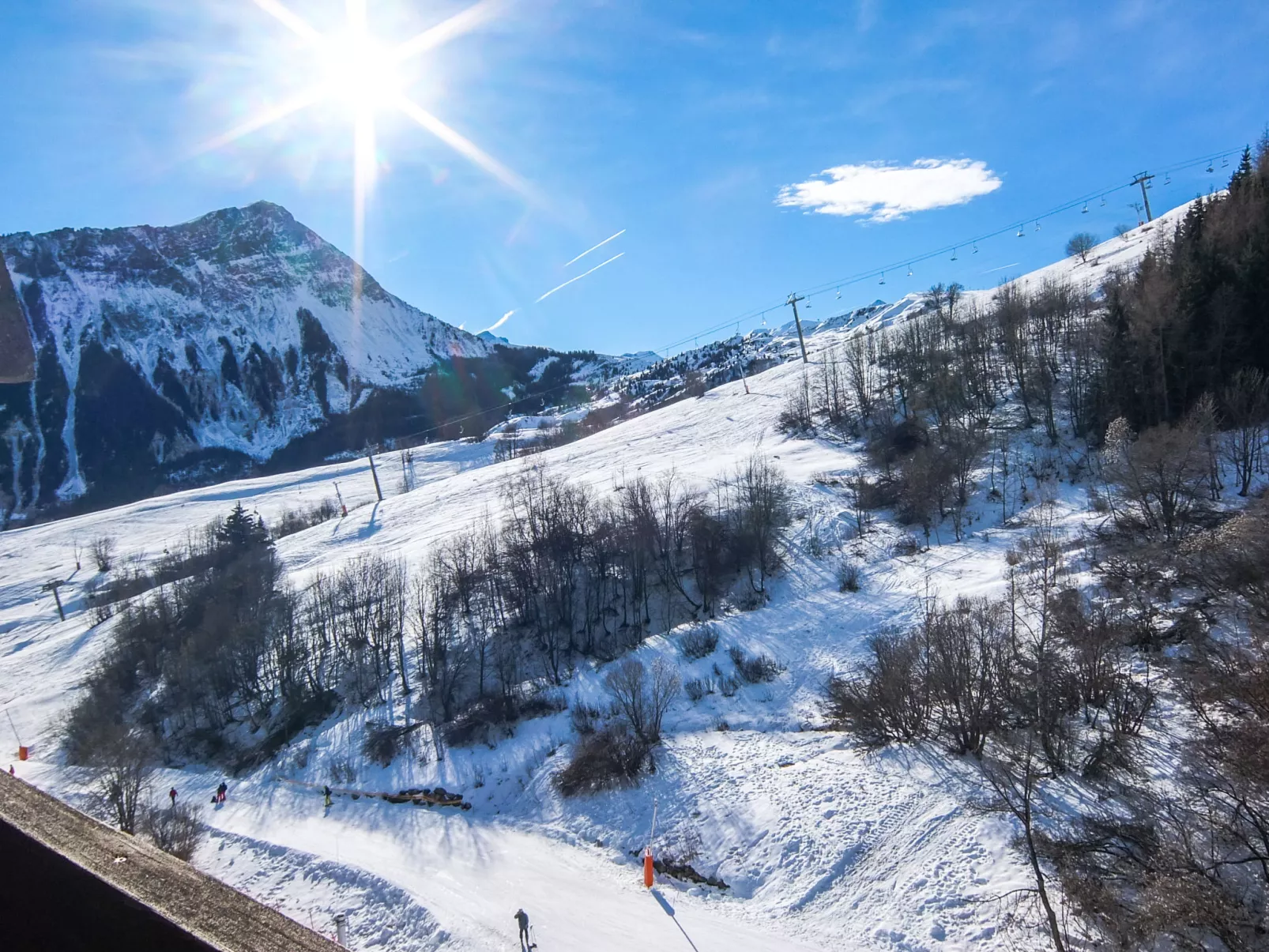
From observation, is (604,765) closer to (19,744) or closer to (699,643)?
(699,643)

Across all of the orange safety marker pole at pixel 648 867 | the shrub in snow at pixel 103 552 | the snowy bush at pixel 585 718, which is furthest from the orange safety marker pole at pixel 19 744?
the orange safety marker pole at pixel 648 867

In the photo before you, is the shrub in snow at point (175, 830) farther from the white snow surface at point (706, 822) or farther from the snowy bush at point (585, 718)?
the snowy bush at point (585, 718)

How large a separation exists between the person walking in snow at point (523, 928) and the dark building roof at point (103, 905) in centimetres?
1906

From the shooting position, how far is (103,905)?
3.95ft

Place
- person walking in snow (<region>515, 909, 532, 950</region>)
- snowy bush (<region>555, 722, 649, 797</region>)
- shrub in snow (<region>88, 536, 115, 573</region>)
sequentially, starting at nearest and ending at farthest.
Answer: person walking in snow (<region>515, 909, 532, 950</region>) → snowy bush (<region>555, 722, 649, 797</region>) → shrub in snow (<region>88, 536, 115, 573</region>)

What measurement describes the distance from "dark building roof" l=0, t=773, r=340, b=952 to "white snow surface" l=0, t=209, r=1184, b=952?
63.2 ft

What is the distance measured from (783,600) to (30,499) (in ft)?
736

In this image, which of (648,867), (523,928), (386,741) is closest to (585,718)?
(648,867)

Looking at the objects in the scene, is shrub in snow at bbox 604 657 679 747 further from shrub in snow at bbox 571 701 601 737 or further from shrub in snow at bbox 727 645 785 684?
shrub in snow at bbox 727 645 785 684

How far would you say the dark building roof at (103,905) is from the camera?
1.18 m

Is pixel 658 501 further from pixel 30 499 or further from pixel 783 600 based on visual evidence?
pixel 30 499

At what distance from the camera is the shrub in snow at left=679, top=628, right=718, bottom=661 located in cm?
3209

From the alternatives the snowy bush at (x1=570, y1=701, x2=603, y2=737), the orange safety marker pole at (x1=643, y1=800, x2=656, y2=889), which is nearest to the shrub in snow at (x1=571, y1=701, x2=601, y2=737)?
the snowy bush at (x1=570, y1=701, x2=603, y2=737)

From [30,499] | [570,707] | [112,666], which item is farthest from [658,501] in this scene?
[30,499]
